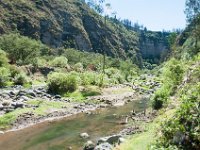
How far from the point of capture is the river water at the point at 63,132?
33.2 m

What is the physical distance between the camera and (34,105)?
162 ft

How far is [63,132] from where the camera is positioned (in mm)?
39000

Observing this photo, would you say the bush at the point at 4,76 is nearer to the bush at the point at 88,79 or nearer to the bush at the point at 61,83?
the bush at the point at 61,83

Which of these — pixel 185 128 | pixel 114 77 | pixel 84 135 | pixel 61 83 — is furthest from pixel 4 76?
pixel 185 128

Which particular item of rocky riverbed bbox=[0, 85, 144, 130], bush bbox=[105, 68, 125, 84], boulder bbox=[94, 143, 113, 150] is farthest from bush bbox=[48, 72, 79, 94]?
boulder bbox=[94, 143, 113, 150]

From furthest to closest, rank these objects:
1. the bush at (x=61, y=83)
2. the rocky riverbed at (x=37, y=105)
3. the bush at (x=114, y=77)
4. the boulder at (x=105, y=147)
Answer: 1. the bush at (x=114, y=77)
2. the bush at (x=61, y=83)
3. the rocky riverbed at (x=37, y=105)
4. the boulder at (x=105, y=147)

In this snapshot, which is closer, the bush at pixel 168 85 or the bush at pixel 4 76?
the bush at pixel 168 85

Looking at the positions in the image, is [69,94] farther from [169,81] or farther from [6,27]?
[6,27]

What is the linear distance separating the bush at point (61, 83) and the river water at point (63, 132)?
14.3 m

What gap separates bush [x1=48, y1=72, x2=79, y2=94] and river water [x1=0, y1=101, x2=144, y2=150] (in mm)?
14341

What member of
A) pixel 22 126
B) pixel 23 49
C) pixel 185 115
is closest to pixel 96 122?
pixel 22 126

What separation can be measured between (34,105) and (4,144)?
15.8m

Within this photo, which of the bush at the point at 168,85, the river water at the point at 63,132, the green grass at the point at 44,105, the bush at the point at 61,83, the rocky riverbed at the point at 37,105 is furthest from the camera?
the bush at the point at 61,83

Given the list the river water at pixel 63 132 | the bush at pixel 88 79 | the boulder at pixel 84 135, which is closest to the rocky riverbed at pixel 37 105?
the river water at pixel 63 132
